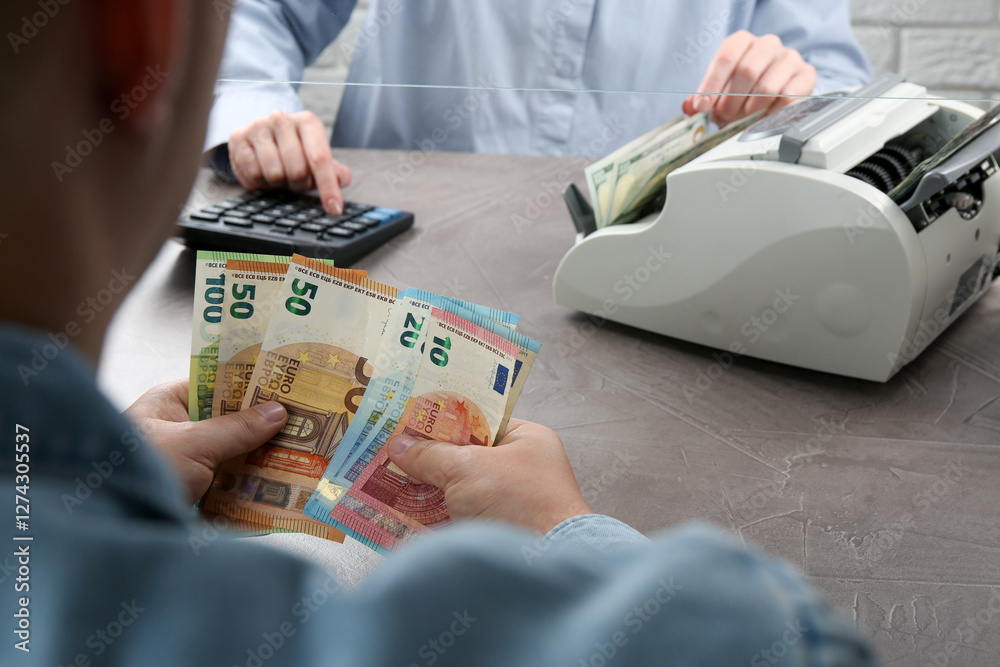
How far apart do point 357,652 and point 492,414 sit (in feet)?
1.29

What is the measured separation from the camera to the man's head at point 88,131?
22cm

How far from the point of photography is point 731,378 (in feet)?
2.44

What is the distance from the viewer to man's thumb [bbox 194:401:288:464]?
0.58 metres

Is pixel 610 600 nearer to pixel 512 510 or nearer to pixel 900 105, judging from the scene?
pixel 512 510

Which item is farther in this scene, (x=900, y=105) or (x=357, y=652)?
(x=900, y=105)

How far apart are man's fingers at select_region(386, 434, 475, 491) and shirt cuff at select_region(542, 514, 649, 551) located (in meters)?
0.09

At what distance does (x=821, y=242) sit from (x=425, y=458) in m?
0.38

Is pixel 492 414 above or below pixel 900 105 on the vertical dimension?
below

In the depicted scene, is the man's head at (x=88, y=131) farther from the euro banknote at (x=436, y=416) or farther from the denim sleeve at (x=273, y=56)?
the denim sleeve at (x=273, y=56)

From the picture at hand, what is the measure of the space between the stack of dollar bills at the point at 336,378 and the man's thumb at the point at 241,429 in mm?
13

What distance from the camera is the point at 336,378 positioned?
646 millimetres

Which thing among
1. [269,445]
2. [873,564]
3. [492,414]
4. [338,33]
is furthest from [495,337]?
[338,33]

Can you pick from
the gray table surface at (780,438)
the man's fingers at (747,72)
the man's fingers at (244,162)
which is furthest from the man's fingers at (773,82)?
the man's fingers at (244,162)

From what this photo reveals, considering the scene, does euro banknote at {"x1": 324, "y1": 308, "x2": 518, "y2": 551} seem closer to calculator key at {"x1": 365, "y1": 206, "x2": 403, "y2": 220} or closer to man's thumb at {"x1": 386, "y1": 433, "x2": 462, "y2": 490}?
man's thumb at {"x1": 386, "y1": 433, "x2": 462, "y2": 490}
